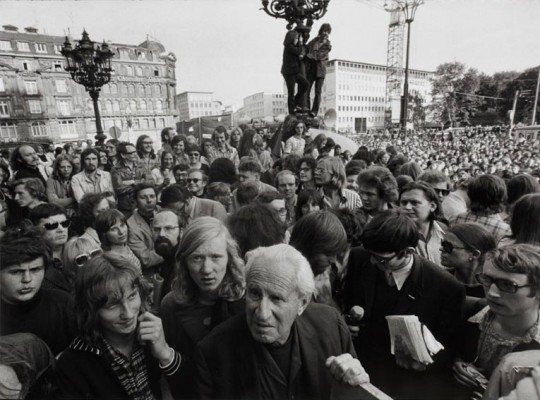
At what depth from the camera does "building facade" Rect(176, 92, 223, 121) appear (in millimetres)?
97375

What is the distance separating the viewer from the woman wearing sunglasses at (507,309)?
1497mm

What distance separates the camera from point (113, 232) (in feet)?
9.05

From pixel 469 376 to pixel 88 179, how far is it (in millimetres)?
4919

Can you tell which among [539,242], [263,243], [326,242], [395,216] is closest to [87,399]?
[263,243]

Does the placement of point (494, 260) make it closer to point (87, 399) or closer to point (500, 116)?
point (87, 399)

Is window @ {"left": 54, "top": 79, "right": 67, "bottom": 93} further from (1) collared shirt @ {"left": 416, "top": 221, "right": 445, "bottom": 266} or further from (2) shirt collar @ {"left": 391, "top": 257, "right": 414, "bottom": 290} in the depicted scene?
(2) shirt collar @ {"left": 391, "top": 257, "right": 414, "bottom": 290}

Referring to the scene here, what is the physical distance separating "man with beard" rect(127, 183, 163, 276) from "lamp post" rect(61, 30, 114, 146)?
5.70 m

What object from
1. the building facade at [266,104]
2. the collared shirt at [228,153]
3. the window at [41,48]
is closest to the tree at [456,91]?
the collared shirt at [228,153]

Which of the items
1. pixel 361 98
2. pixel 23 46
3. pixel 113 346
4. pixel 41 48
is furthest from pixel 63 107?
pixel 361 98

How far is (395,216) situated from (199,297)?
134 centimetres

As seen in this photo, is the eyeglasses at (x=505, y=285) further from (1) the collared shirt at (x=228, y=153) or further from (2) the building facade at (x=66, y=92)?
(1) the collared shirt at (x=228, y=153)

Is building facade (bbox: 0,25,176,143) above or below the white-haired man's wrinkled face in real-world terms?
above

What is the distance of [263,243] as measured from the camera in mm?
2379

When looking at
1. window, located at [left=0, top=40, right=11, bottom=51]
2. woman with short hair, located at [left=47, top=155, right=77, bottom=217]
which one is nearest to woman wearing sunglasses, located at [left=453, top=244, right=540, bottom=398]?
woman with short hair, located at [left=47, top=155, right=77, bottom=217]
